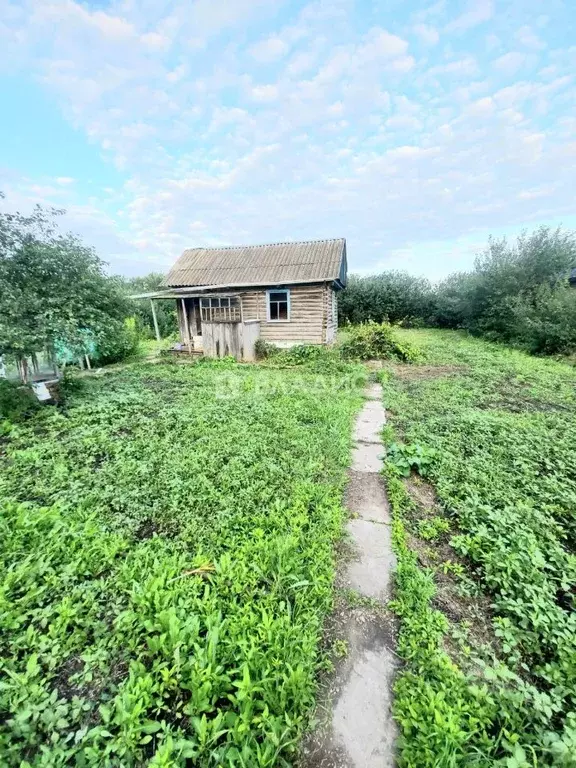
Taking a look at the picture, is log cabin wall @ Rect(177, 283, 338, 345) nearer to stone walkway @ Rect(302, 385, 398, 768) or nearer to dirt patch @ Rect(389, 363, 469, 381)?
dirt patch @ Rect(389, 363, 469, 381)

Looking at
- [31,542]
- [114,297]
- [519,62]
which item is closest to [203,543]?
[31,542]

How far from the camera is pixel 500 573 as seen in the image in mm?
2236

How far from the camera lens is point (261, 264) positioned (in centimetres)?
1169

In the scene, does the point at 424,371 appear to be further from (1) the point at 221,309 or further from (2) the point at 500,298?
(2) the point at 500,298

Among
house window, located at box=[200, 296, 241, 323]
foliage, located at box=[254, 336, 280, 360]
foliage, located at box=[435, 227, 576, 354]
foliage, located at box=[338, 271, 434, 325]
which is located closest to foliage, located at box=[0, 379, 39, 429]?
foliage, located at box=[254, 336, 280, 360]

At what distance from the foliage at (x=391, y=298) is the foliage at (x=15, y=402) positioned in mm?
17399

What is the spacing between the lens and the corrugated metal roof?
428 inches

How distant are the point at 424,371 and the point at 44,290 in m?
8.59

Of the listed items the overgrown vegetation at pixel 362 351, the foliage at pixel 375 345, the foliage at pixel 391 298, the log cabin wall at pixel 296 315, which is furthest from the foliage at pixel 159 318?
the foliage at pixel 375 345

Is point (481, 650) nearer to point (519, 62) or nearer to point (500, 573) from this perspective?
point (500, 573)

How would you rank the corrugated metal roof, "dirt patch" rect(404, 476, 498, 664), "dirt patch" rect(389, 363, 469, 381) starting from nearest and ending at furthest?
"dirt patch" rect(404, 476, 498, 664) < "dirt patch" rect(389, 363, 469, 381) < the corrugated metal roof

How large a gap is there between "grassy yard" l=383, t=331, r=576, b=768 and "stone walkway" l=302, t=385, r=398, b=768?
9 cm

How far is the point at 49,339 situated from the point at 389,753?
19.3 ft

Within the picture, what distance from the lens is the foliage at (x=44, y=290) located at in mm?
4582
